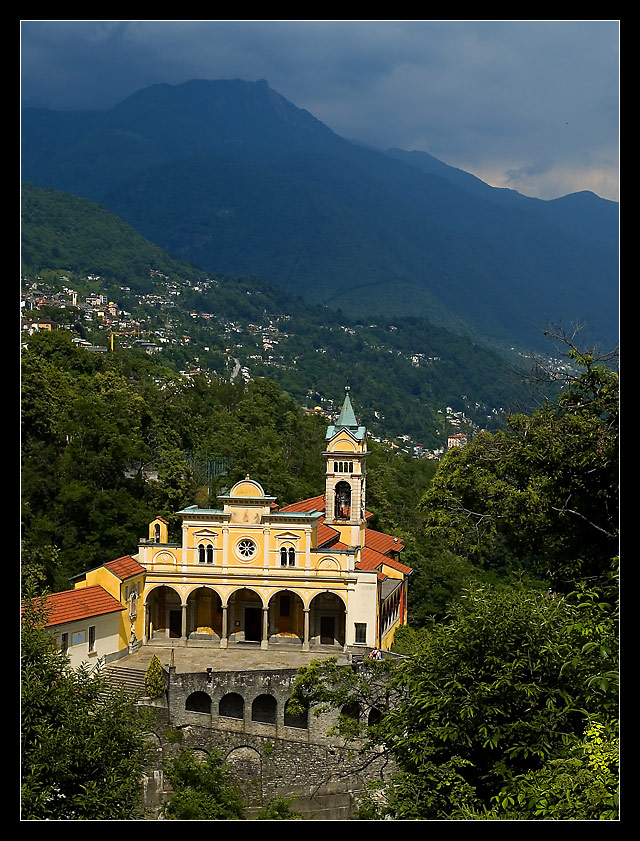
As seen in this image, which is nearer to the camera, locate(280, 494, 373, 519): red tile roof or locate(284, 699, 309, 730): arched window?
locate(284, 699, 309, 730): arched window

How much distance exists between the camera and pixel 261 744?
24.9 m

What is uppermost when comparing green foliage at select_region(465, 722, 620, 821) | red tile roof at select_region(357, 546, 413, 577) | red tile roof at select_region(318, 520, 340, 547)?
red tile roof at select_region(318, 520, 340, 547)

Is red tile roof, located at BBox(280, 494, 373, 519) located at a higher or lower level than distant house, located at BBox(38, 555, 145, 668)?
higher

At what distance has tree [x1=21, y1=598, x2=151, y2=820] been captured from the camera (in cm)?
1273

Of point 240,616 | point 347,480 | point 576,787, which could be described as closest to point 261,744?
point 240,616

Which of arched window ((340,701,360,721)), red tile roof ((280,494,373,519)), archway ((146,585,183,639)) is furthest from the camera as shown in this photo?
red tile roof ((280,494,373,519))

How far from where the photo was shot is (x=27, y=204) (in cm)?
16725

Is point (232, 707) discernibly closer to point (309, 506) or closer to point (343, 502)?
point (343, 502)

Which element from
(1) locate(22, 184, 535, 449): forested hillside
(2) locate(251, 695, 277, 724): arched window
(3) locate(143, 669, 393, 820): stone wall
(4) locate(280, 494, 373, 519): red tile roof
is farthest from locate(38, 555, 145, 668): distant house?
(1) locate(22, 184, 535, 449): forested hillside

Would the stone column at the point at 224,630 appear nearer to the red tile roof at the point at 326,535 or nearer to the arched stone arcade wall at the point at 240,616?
the arched stone arcade wall at the point at 240,616

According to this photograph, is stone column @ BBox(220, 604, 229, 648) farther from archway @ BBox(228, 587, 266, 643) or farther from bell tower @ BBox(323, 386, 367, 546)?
bell tower @ BBox(323, 386, 367, 546)

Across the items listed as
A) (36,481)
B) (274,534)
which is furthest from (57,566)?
(274,534)

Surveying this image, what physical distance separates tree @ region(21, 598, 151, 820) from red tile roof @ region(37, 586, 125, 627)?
10.9 metres
